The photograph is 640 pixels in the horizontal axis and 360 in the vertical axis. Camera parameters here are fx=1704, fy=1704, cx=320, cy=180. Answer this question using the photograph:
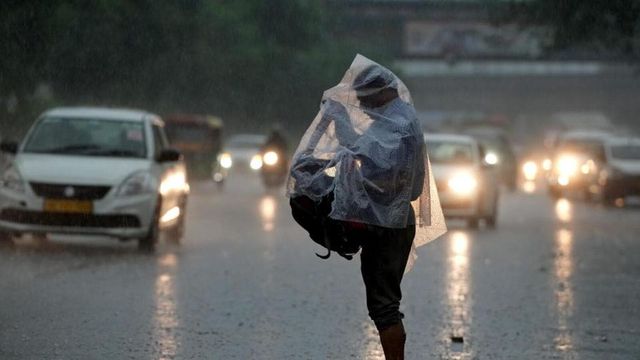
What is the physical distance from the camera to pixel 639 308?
42.5ft

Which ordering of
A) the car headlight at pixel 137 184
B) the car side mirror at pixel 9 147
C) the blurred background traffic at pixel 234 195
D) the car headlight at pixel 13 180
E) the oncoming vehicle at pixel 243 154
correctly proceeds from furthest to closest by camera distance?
the oncoming vehicle at pixel 243 154 → the car side mirror at pixel 9 147 → the car headlight at pixel 137 184 → the car headlight at pixel 13 180 → the blurred background traffic at pixel 234 195

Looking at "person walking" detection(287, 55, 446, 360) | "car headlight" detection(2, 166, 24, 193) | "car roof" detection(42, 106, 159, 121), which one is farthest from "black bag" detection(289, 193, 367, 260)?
"car roof" detection(42, 106, 159, 121)

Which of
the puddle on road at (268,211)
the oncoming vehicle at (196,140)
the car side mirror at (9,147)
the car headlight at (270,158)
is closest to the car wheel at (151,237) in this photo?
the car side mirror at (9,147)

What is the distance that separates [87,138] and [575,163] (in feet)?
80.4

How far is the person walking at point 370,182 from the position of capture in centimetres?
792

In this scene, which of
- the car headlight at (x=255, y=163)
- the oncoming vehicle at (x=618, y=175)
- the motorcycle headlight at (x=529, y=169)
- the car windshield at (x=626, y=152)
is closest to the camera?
the oncoming vehicle at (x=618, y=175)

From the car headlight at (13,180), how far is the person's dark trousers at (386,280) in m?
9.66

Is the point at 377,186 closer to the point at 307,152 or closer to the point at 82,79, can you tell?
the point at 307,152

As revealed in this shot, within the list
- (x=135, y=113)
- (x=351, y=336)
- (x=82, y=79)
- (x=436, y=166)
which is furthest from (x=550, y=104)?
(x=351, y=336)

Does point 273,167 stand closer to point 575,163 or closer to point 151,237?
point 575,163

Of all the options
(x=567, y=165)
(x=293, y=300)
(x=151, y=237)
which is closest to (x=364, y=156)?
(x=293, y=300)

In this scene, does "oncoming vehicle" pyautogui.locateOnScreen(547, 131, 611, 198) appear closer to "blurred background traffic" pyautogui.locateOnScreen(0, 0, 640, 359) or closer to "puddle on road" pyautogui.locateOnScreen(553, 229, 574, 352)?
"blurred background traffic" pyautogui.locateOnScreen(0, 0, 640, 359)

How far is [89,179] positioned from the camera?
17.2 metres

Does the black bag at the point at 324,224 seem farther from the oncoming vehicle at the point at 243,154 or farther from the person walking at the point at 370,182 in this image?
the oncoming vehicle at the point at 243,154
